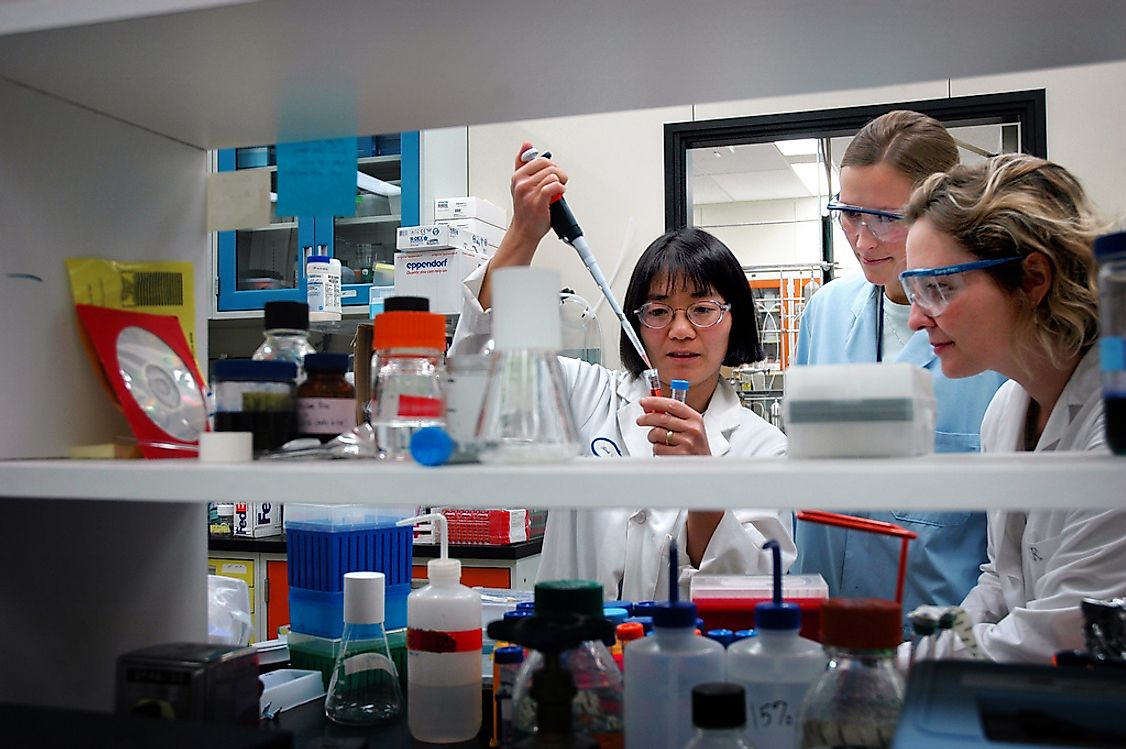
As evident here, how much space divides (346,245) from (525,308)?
3.67m

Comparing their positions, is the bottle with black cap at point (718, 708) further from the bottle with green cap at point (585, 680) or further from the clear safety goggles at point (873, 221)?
the clear safety goggles at point (873, 221)

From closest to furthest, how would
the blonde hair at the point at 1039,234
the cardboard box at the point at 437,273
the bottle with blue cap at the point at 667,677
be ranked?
1. the bottle with blue cap at the point at 667,677
2. the blonde hair at the point at 1039,234
3. the cardboard box at the point at 437,273

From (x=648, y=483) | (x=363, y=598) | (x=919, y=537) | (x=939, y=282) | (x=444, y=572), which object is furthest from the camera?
(x=919, y=537)

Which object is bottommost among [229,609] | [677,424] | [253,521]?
[253,521]

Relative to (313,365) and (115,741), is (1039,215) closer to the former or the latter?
(313,365)

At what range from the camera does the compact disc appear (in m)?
0.97

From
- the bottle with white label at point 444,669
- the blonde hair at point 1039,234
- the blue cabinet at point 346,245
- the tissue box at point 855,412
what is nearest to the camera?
the tissue box at point 855,412

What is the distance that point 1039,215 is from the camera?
1.31 m

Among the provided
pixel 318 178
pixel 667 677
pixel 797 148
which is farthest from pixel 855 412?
pixel 797 148

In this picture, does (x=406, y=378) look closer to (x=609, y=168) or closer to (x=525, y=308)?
(x=525, y=308)

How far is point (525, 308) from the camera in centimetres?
76

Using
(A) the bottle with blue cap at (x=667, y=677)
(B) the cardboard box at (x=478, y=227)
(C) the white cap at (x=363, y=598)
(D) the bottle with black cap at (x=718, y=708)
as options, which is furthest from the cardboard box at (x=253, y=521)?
(D) the bottle with black cap at (x=718, y=708)

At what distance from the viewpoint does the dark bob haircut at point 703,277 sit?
2.02 m

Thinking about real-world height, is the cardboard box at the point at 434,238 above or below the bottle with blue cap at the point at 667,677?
above
